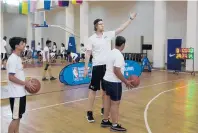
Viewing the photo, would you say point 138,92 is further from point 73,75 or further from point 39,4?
point 39,4

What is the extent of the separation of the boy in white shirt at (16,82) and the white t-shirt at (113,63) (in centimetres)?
120

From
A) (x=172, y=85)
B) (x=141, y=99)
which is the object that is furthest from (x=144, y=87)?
(x=141, y=99)

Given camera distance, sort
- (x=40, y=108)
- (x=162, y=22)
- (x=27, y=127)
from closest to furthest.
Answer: (x=27, y=127) → (x=40, y=108) → (x=162, y=22)

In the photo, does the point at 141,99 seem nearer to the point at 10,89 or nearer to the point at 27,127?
the point at 27,127

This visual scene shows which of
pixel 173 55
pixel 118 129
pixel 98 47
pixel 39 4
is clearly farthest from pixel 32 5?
pixel 118 129

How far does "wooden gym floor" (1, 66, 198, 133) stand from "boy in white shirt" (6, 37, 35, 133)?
2.96 feet

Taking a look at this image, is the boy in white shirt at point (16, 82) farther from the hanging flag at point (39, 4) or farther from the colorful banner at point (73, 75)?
the hanging flag at point (39, 4)

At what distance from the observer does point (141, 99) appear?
6.58 metres

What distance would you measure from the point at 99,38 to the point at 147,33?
14204 millimetres

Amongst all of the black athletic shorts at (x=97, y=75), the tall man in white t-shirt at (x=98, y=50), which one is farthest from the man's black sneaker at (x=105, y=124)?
the black athletic shorts at (x=97, y=75)

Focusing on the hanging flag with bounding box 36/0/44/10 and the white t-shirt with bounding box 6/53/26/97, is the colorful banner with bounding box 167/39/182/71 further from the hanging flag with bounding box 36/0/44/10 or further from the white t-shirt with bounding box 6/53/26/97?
the white t-shirt with bounding box 6/53/26/97

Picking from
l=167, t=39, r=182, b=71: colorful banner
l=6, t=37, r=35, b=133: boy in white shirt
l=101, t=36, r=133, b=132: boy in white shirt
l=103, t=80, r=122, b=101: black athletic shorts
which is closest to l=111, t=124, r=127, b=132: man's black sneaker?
l=101, t=36, r=133, b=132: boy in white shirt

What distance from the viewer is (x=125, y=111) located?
5.41 meters

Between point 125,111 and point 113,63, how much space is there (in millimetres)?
1785
